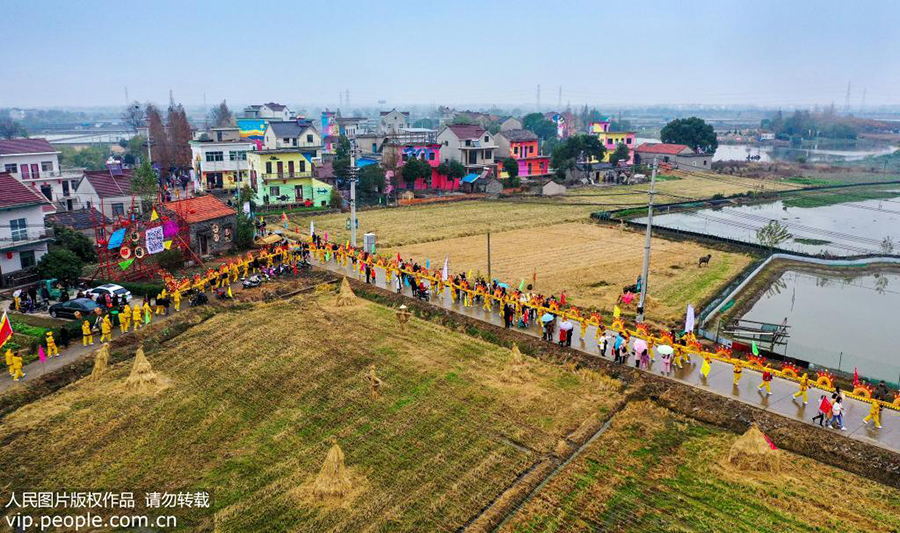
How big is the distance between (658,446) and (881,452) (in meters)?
5.56

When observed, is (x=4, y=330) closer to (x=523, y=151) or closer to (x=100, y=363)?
(x=100, y=363)

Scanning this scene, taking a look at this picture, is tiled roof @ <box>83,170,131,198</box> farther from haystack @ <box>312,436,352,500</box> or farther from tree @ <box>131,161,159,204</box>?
haystack @ <box>312,436,352,500</box>

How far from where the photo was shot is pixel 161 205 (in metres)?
34.5

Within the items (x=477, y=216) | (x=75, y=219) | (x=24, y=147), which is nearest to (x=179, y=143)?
(x=24, y=147)

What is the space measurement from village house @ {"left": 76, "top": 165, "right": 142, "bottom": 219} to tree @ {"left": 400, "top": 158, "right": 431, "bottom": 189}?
79.1 ft

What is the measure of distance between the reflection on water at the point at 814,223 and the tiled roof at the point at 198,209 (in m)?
32.0

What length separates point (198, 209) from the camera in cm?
3812

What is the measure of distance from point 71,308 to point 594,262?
2679 centimetres

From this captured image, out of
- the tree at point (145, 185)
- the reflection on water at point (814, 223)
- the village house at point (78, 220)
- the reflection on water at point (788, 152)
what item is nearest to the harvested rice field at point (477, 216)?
the reflection on water at point (814, 223)

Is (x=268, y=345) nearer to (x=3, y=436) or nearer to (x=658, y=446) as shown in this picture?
(x=3, y=436)

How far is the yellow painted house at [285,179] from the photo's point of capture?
55766 mm

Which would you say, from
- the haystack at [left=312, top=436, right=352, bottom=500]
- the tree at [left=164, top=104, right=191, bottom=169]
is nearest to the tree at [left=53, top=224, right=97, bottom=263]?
the haystack at [left=312, top=436, right=352, bottom=500]

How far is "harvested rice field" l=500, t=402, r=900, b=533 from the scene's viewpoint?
46.1 feet

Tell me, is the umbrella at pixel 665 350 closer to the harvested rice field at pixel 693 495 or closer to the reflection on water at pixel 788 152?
the harvested rice field at pixel 693 495
